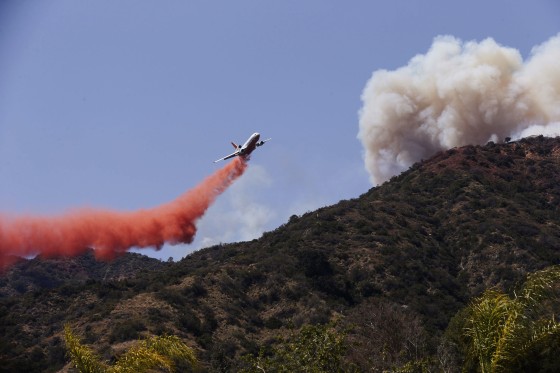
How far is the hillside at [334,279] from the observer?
235ft

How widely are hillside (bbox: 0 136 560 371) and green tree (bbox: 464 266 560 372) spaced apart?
31049 millimetres

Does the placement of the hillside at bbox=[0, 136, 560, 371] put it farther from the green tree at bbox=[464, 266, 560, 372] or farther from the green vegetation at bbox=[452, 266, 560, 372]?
the green tree at bbox=[464, 266, 560, 372]

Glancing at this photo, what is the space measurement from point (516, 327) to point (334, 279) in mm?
74524

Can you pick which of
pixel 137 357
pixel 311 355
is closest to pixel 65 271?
pixel 311 355

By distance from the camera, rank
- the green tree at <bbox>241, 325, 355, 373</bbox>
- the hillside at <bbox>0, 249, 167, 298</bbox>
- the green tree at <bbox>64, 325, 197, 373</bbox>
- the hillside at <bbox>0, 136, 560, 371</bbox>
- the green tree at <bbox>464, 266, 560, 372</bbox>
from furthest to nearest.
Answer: the hillside at <bbox>0, 249, 167, 298</bbox> < the hillside at <bbox>0, 136, 560, 371</bbox> < the green tree at <bbox>241, 325, 355, 373</bbox> < the green tree at <bbox>64, 325, 197, 373</bbox> < the green tree at <bbox>464, 266, 560, 372</bbox>

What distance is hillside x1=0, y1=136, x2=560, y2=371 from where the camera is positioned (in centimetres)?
7156

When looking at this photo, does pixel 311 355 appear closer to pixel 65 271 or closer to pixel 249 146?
pixel 249 146

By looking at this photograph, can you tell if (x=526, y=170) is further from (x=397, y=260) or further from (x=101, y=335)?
(x=101, y=335)

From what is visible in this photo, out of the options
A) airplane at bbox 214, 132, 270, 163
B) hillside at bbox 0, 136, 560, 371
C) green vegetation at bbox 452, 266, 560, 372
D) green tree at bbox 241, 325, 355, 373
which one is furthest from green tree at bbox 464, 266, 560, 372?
airplane at bbox 214, 132, 270, 163

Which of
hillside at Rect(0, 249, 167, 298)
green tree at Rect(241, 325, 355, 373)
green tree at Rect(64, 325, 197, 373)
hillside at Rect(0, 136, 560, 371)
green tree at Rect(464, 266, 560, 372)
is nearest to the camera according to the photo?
green tree at Rect(464, 266, 560, 372)

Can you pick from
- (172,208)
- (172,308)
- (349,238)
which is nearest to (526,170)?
(349,238)

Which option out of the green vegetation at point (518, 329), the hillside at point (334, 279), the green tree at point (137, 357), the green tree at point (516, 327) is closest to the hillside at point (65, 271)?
the hillside at point (334, 279)

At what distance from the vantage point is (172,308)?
78.9m

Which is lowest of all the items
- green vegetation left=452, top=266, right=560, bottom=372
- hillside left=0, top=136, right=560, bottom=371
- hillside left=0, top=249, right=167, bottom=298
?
green vegetation left=452, top=266, right=560, bottom=372
